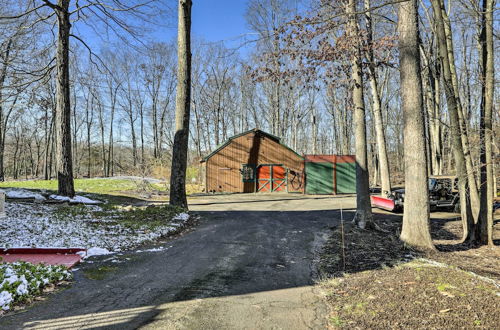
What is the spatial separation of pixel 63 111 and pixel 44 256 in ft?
22.7

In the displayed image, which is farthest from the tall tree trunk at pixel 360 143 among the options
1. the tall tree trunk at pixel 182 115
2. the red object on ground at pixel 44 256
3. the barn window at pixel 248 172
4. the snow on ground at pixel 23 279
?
the barn window at pixel 248 172

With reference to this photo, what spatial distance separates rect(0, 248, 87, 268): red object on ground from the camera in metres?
4.97

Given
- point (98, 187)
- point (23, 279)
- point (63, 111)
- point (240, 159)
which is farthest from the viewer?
point (240, 159)

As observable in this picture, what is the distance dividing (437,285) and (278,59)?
267 inches

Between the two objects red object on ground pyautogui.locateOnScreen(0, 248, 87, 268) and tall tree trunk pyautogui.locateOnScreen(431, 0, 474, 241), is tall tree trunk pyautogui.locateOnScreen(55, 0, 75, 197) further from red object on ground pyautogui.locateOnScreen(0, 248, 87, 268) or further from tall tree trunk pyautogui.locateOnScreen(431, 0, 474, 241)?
tall tree trunk pyautogui.locateOnScreen(431, 0, 474, 241)

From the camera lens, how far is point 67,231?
6.84 metres

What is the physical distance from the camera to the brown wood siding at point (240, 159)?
76.2 ft

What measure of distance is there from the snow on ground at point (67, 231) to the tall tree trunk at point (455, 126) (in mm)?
7275

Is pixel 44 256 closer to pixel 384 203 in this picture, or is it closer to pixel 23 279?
pixel 23 279

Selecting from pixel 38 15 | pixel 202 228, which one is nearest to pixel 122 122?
pixel 38 15

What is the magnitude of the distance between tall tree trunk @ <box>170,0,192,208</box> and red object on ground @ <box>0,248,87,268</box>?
17.3 ft

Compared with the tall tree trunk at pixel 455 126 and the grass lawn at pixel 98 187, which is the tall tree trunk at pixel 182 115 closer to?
the tall tree trunk at pixel 455 126

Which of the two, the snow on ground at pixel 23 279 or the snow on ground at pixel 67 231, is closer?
the snow on ground at pixel 23 279

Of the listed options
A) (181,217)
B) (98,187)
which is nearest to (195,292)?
(181,217)
